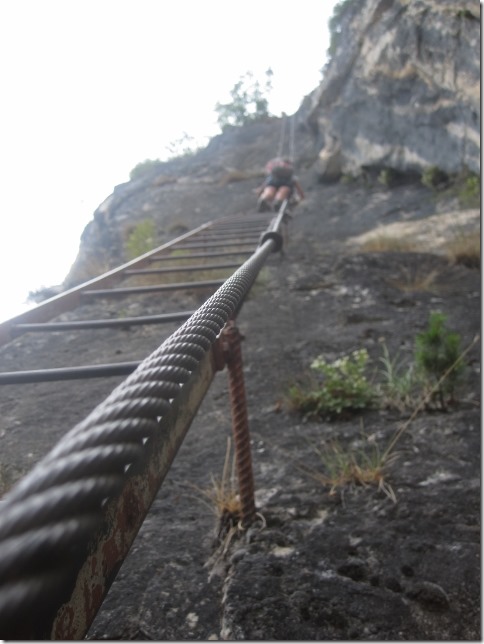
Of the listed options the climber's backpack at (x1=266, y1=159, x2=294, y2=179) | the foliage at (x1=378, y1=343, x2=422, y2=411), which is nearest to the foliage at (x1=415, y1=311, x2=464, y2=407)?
the foliage at (x1=378, y1=343, x2=422, y2=411)

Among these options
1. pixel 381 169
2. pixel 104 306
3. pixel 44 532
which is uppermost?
pixel 381 169

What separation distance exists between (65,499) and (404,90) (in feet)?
40.1

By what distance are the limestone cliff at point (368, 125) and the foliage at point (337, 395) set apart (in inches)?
272

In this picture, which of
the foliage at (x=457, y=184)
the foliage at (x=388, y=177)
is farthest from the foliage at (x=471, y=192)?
Answer: the foliage at (x=388, y=177)

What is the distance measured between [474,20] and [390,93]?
3154mm

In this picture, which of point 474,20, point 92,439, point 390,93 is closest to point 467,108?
point 474,20

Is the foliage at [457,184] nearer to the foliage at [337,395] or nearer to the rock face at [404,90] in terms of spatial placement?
the rock face at [404,90]

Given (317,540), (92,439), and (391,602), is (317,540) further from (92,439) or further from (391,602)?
(92,439)

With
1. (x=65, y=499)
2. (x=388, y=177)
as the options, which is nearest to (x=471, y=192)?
(x=388, y=177)

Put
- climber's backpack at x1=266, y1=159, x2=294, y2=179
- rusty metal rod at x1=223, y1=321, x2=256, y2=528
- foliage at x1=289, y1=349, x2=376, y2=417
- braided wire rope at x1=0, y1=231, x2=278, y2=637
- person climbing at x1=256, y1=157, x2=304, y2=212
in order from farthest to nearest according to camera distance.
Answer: climber's backpack at x1=266, y1=159, x2=294, y2=179, person climbing at x1=256, y1=157, x2=304, y2=212, foliage at x1=289, y1=349, x2=376, y2=417, rusty metal rod at x1=223, y1=321, x2=256, y2=528, braided wire rope at x1=0, y1=231, x2=278, y2=637

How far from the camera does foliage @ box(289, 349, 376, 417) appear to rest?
11.5 ft

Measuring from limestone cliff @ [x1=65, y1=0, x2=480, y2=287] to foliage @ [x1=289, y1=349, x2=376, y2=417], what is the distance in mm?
6915

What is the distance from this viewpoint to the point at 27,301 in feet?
31.2

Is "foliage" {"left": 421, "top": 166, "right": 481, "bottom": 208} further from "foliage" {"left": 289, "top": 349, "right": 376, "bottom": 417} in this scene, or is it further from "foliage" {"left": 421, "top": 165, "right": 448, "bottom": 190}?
"foliage" {"left": 289, "top": 349, "right": 376, "bottom": 417}
